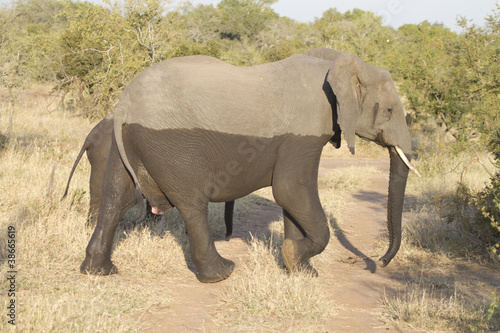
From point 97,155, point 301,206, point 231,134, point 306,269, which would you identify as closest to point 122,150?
point 231,134

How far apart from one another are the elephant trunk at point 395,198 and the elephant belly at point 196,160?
127cm

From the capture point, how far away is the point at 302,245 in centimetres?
461

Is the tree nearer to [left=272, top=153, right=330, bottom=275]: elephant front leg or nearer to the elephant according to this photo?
the elephant

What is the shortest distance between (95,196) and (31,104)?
11.7 metres

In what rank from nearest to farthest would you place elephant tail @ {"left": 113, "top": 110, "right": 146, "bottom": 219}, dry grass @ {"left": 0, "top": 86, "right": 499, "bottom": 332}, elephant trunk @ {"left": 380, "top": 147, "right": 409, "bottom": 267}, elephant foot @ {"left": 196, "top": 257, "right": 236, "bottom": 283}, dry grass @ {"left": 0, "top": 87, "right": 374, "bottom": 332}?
1. dry grass @ {"left": 0, "top": 87, "right": 374, "bottom": 332}
2. dry grass @ {"left": 0, "top": 86, "right": 499, "bottom": 332}
3. elephant tail @ {"left": 113, "top": 110, "right": 146, "bottom": 219}
4. elephant foot @ {"left": 196, "top": 257, "right": 236, "bottom": 283}
5. elephant trunk @ {"left": 380, "top": 147, "right": 409, "bottom": 267}

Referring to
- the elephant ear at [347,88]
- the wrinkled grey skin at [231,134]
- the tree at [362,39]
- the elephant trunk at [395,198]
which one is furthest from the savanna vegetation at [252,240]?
the tree at [362,39]

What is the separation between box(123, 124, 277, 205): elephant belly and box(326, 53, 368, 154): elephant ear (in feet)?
2.18

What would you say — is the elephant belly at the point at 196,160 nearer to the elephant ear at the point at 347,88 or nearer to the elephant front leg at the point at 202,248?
the elephant front leg at the point at 202,248

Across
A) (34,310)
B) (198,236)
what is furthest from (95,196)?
(34,310)

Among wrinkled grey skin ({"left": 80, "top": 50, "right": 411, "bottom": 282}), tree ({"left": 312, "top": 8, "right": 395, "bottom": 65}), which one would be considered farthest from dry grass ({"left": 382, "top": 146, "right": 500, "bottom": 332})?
tree ({"left": 312, "top": 8, "right": 395, "bottom": 65})

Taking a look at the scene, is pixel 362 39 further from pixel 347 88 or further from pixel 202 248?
pixel 202 248

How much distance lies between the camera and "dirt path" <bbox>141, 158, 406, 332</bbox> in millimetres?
3742

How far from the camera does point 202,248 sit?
177 inches

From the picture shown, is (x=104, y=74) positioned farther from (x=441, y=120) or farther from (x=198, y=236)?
(x=198, y=236)
